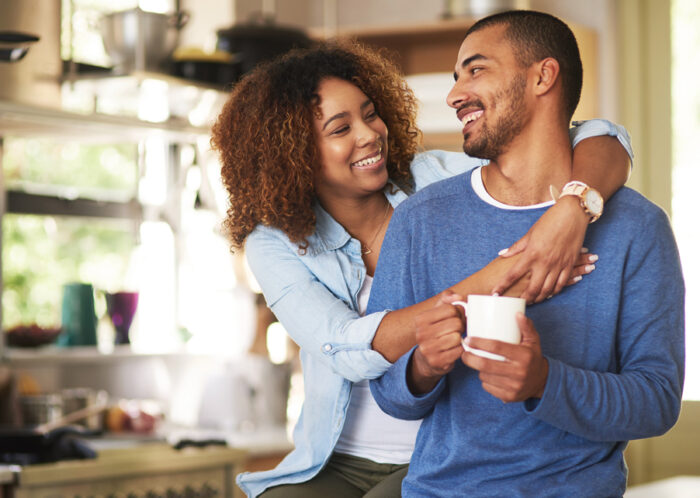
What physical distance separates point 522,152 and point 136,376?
102 inches

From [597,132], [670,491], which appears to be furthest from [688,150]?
[597,132]

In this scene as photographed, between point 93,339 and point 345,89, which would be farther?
point 93,339

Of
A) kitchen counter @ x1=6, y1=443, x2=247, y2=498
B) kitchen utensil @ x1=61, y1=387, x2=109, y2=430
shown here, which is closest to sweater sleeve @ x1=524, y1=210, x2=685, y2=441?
kitchen counter @ x1=6, y1=443, x2=247, y2=498

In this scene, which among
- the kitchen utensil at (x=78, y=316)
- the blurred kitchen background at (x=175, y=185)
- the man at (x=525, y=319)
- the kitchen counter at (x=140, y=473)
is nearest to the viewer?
the man at (x=525, y=319)

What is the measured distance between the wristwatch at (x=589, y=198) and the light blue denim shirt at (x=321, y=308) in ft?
0.67

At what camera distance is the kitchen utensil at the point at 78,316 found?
3459 mm

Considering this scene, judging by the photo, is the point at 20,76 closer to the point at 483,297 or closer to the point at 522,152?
the point at 522,152

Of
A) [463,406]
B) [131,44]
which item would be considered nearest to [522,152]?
[463,406]

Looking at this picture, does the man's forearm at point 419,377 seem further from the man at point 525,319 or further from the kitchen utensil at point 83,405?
the kitchen utensil at point 83,405

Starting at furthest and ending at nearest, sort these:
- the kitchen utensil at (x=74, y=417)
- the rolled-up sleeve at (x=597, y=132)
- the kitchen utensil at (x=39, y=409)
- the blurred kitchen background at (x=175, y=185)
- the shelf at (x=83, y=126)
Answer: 1. the kitchen utensil at (x=39, y=409)
2. the kitchen utensil at (x=74, y=417)
3. the blurred kitchen background at (x=175, y=185)
4. the shelf at (x=83, y=126)
5. the rolled-up sleeve at (x=597, y=132)

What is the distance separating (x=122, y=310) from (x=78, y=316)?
0.19 meters

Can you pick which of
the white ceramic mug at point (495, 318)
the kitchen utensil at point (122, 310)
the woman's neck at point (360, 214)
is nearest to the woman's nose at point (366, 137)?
the woman's neck at point (360, 214)

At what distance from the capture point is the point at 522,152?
1505mm

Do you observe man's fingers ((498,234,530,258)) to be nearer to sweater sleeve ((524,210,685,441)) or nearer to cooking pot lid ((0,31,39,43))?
sweater sleeve ((524,210,685,441))
